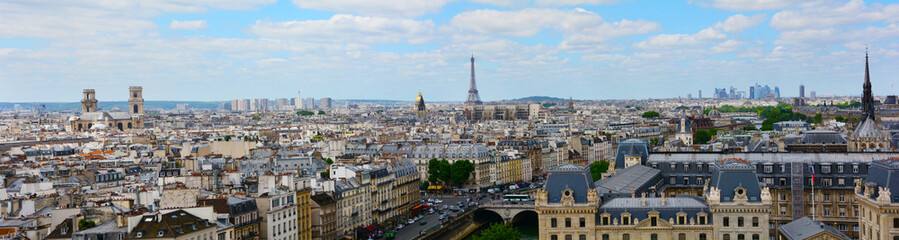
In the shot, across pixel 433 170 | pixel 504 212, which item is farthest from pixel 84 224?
pixel 433 170

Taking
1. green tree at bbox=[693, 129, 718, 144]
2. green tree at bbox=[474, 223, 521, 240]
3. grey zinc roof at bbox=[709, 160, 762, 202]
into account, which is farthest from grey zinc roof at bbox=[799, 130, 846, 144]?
green tree at bbox=[693, 129, 718, 144]

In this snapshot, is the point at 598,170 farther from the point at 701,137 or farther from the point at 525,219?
the point at 701,137

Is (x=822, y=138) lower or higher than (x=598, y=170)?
higher

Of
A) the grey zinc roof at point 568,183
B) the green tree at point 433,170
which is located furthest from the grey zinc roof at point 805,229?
the green tree at point 433,170

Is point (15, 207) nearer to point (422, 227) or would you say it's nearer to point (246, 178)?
point (246, 178)

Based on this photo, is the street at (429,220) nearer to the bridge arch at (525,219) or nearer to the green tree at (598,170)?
the bridge arch at (525,219)

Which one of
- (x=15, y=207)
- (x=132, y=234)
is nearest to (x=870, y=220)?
(x=132, y=234)
